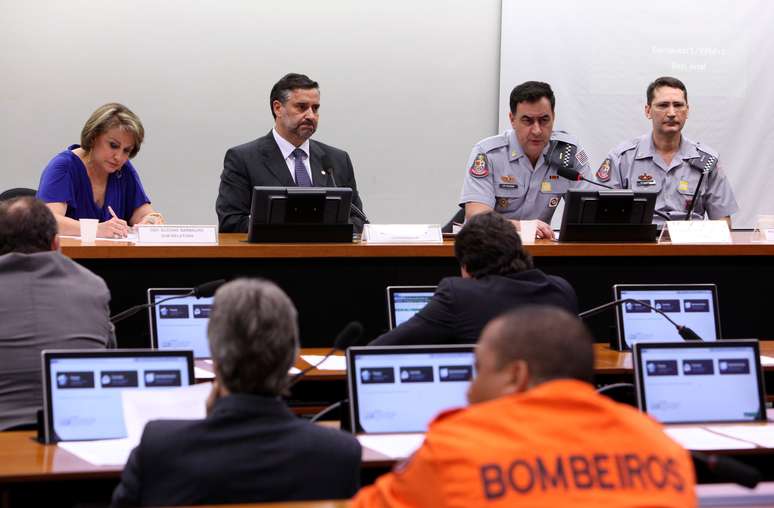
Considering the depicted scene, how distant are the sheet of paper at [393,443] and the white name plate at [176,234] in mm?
1718

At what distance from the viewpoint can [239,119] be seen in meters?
6.29

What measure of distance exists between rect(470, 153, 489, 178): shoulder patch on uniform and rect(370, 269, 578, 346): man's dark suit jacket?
2005mm

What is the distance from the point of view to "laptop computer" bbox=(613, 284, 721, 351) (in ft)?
12.6

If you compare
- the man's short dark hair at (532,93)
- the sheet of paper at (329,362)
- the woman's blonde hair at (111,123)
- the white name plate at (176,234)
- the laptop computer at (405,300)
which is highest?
the man's short dark hair at (532,93)

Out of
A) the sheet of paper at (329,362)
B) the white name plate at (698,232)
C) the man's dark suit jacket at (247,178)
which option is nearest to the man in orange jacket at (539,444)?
the sheet of paper at (329,362)

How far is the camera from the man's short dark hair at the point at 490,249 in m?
3.21

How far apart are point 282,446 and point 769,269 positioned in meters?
3.25

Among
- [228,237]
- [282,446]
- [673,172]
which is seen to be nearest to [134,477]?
[282,446]

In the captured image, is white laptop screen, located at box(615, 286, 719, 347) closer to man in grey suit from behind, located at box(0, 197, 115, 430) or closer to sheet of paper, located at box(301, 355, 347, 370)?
sheet of paper, located at box(301, 355, 347, 370)

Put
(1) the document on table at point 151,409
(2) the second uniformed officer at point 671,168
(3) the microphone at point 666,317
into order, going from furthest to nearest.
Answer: (2) the second uniformed officer at point 671,168 < (3) the microphone at point 666,317 < (1) the document on table at point 151,409

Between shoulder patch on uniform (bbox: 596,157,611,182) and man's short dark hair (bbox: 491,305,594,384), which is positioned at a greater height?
shoulder patch on uniform (bbox: 596,157,611,182)

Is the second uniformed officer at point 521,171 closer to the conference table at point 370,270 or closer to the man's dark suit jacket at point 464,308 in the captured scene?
the conference table at point 370,270

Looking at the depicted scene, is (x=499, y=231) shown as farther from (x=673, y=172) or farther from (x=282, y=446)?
(x=673, y=172)

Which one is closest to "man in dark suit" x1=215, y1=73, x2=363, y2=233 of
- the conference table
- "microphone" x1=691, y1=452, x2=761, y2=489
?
the conference table
